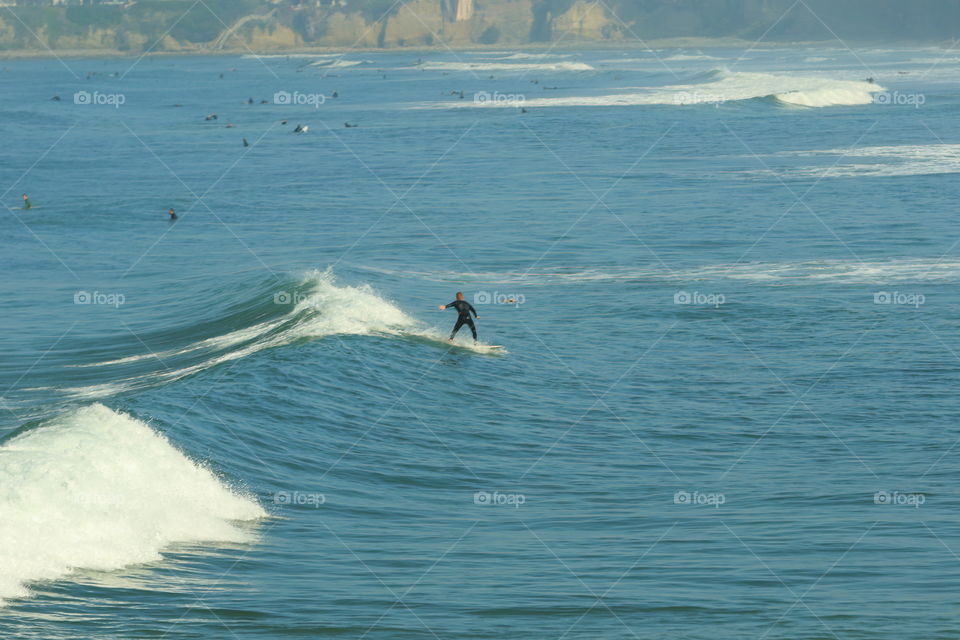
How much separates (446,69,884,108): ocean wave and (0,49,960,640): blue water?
39401 millimetres

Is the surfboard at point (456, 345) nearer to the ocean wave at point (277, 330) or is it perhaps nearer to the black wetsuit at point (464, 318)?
the ocean wave at point (277, 330)

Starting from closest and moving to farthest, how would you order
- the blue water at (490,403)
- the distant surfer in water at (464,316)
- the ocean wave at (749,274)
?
the blue water at (490,403)
the distant surfer in water at (464,316)
the ocean wave at (749,274)

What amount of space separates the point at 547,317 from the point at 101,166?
4694 centimetres

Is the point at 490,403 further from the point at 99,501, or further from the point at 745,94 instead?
the point at 745,94

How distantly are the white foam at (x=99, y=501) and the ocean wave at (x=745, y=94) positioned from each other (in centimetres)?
8766

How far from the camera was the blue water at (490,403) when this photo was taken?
15586mm

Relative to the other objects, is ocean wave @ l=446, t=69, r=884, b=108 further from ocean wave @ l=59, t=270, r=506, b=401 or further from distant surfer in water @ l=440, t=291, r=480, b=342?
distant surfer in water @ l=440, t=291, r=480, b=342

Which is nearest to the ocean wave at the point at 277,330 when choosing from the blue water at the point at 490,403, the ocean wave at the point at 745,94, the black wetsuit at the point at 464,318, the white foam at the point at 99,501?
the blue water at the point at 490,403

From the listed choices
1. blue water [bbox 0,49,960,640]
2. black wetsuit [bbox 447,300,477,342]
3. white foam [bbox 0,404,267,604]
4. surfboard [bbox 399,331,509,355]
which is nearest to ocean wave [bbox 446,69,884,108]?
blue water [bbox 0,49,960,640]

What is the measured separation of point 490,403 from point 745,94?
9194 centimetres

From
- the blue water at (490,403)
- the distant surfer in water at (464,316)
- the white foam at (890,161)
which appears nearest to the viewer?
the blue water at (490,403)

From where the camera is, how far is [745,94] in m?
112

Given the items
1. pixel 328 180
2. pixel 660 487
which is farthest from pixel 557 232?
pixel 660 487

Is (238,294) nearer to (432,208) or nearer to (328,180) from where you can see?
(432,208)
